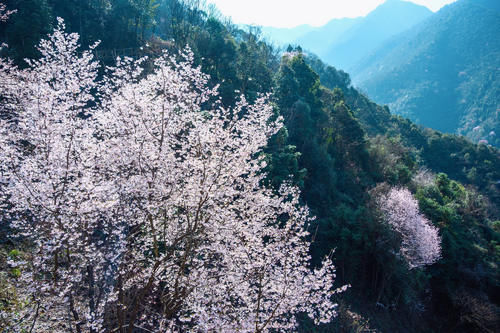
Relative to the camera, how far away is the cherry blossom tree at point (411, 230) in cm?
1694

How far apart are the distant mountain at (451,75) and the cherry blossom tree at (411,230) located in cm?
7713

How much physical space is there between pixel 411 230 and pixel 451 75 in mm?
112031

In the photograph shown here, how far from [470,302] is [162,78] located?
23.2m

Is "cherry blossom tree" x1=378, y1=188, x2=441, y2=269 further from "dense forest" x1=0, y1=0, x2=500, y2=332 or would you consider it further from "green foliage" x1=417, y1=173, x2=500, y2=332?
"green foliage" x1=417, y1=173, x2=500, y2=332

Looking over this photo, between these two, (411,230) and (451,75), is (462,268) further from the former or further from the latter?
(451,75)

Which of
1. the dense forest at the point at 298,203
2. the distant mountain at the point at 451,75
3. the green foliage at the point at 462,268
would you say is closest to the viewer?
the dense forest at the point at 298,203

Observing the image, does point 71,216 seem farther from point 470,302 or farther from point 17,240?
point 470,302

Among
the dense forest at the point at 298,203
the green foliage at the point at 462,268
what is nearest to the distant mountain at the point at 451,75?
the dense forest at the point at 298,203

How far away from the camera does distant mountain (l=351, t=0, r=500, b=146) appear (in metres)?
82.5

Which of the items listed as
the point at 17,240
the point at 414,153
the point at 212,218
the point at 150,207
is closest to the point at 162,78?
the point at 150,207

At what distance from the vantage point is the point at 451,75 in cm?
10000

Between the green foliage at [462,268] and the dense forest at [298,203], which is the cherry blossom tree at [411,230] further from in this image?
the green foliage at [462,268]

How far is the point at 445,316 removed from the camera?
19.3m

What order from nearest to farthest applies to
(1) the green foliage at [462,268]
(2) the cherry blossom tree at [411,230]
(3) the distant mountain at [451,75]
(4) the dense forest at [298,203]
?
(4) the dense forest at [298,203], (2) the cherry blossom tree at [411,230], (1) the green foliage at [462,268], (3) the distant mountain at [451,75]
